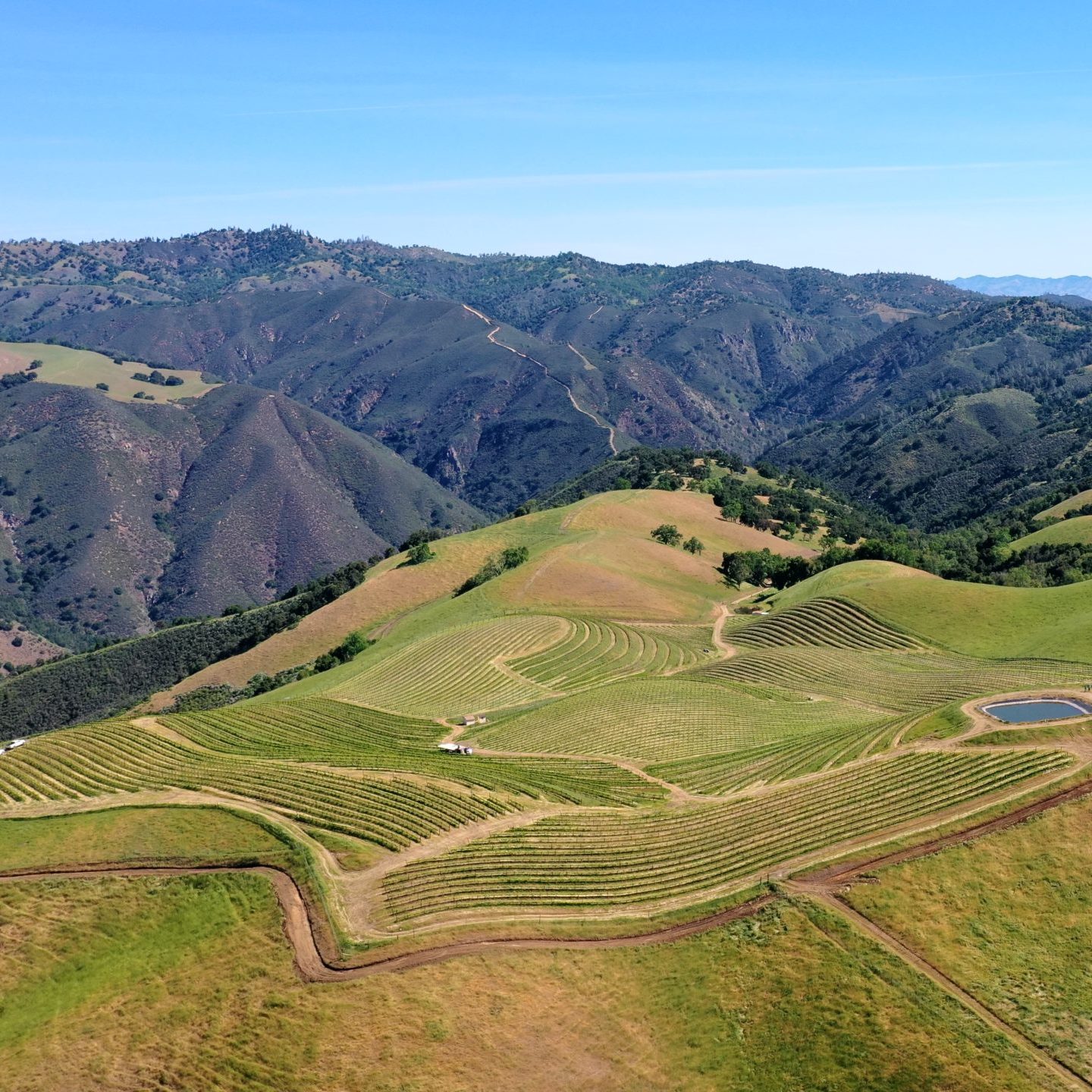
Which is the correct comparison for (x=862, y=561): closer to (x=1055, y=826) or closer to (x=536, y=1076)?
(x=1055, y=826)

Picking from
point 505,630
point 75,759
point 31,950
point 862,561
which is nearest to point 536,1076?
point 31,950

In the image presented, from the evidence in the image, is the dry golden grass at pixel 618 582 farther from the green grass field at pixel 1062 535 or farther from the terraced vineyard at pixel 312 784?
the terraced vineyard at pixel 312 784

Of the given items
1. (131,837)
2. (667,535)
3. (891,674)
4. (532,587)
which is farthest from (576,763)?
(667,535)

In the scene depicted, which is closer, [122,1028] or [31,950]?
[122,1028]

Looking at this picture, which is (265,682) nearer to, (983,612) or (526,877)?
(526,877)

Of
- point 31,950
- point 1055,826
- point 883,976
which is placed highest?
point 1055,826

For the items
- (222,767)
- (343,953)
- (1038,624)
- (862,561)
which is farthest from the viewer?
(862,561)
